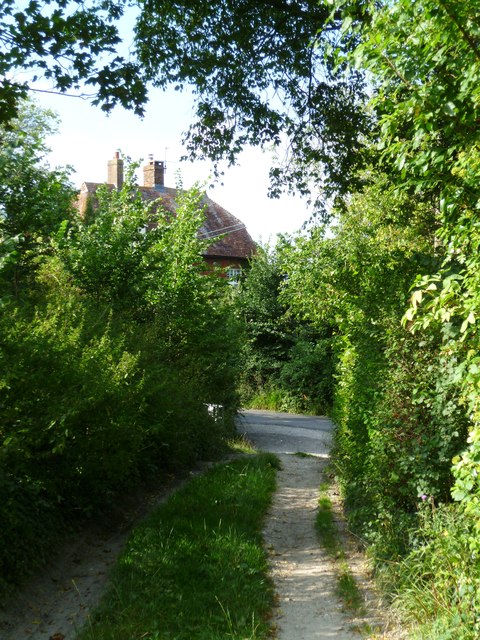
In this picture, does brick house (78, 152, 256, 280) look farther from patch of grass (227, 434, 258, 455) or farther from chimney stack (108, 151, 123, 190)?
patch of grass (227, 434, 258, 455)

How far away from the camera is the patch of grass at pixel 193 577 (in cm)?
625

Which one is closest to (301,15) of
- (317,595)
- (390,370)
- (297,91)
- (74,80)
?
(297,91)

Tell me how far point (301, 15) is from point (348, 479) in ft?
23.0

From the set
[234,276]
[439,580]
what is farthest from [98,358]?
[234,276]

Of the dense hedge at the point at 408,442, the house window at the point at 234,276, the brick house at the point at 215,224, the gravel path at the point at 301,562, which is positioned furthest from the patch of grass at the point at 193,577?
the brick house at the point at 215,224

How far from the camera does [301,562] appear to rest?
26.9 feet

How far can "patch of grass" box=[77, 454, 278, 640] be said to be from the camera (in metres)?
6.25

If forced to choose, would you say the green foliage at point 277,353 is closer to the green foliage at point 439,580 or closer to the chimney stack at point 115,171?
the chimney stack at point 115,171

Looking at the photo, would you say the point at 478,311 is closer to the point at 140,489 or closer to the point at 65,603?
the point at 65,603

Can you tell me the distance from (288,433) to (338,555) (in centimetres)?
1259

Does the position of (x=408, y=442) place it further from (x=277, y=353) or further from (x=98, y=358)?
(x=277, y=353)

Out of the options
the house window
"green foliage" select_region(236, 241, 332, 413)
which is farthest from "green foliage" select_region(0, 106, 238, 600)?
"green foliage" select_region(236, 241, 332, 413)

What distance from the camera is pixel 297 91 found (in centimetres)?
1305

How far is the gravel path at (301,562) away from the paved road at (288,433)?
1.70m
